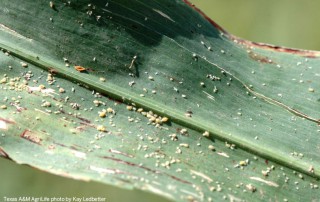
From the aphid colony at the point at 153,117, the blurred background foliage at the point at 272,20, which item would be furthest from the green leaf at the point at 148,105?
the blurred background foliage at the point at 272,20

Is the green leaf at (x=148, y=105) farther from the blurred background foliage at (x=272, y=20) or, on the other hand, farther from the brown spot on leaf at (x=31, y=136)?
the blurred background foliage at (x=272, y=20)

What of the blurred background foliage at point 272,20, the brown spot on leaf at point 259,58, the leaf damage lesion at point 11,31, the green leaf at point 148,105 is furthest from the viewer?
the blurred background foliage at point 272,20

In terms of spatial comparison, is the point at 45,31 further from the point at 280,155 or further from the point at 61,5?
the point at 280,155

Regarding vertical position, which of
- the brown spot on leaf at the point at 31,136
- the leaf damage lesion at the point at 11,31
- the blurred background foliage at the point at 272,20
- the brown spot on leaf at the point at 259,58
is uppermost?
the blurred background foliage at the point at 272,20

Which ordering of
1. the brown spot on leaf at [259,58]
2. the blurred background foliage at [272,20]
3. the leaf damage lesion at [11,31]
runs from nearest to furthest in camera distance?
the leaf damage lesion at [11,31] → the brown spot on leaf at [259,58] → the blurred background foliage at [272,20]

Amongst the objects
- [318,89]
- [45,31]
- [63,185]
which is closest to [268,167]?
[318,89]

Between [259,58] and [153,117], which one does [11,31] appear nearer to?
[153,117]

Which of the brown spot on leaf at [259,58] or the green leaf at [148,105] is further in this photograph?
the brown spot on leaf at [259,58]

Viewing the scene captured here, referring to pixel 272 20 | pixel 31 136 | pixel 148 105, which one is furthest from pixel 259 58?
pixel 272 20

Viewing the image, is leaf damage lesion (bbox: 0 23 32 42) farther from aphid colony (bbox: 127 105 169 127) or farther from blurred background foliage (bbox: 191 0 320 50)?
blurred background foliage (bbox: 191 0 320 50)

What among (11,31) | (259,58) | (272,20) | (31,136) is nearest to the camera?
(31,136)
